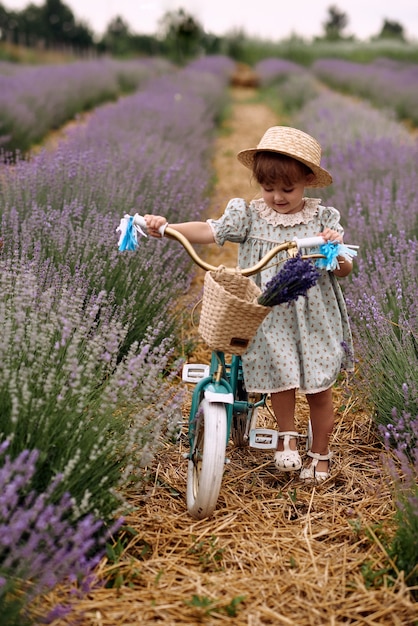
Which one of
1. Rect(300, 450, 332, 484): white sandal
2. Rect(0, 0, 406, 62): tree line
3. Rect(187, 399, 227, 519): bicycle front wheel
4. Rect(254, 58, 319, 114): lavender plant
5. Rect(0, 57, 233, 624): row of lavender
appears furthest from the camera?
Rect(0, 0, 406, 62): tree line

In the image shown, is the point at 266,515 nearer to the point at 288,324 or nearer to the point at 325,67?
the point at 288,324

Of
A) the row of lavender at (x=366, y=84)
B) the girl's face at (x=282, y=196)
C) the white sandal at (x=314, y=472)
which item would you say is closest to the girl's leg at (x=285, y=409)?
the white sandal at (x=314, y=472)

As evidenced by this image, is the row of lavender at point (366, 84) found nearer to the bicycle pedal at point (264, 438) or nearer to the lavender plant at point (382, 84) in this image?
the lavender plant at point (382, 84)

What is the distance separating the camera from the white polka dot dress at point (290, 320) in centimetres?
240

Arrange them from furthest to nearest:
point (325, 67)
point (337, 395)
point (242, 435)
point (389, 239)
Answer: point (325, 67)
point (389, 239)
point (337, 395)
point (242, 435)

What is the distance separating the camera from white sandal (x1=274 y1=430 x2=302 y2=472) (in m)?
2.46

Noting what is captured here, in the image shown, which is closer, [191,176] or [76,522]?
[76,522]

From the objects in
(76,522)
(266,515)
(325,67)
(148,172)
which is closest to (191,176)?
(148,172)

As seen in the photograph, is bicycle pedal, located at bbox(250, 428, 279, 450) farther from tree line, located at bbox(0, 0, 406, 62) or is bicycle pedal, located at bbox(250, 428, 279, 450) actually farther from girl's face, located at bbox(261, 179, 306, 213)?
tree line, located at bbox(0, 0, 406, 62)

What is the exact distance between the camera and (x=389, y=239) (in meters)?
3.94

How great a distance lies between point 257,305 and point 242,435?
0.92m

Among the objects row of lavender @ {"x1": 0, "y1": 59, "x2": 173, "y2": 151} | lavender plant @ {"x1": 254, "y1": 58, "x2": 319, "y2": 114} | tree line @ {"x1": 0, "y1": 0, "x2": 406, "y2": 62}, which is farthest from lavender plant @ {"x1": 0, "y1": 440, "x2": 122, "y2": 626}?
tree line @ {"x1": 0, "y1": 0, "x2": 406, "y2": 62}

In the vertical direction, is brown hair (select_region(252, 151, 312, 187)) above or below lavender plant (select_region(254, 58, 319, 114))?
above

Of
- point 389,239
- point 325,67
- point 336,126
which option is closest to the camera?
point 389,239
